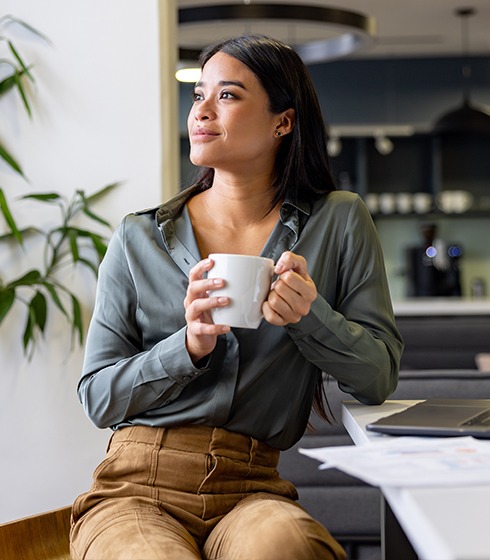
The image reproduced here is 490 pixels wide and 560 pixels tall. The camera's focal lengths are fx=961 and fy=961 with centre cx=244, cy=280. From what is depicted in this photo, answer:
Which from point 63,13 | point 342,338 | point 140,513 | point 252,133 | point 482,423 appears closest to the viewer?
point 482,423

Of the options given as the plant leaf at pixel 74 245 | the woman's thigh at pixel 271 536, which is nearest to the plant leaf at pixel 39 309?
the plant leaf at pixel 74 245

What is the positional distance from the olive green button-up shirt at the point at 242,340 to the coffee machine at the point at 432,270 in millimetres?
6927

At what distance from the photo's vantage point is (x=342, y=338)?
1.49m

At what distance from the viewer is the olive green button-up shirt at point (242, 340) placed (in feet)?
4.88

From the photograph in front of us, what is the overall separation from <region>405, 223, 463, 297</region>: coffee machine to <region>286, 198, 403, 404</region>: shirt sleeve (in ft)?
22.7

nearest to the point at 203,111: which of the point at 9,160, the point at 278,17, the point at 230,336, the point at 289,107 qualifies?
the point at 289,107

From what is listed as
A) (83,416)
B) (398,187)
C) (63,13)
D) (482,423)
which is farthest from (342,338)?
(398,187)

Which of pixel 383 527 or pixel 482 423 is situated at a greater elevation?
pixel 482 423

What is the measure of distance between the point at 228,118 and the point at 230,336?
0.38 m

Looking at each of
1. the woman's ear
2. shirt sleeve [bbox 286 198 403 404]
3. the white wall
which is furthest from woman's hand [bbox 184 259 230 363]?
the white wall

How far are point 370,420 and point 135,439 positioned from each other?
14.5 inches

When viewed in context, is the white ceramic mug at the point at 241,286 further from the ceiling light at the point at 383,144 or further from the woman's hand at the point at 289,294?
the ceiling light at the point at 383,144

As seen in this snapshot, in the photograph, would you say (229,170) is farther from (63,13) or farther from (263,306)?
(63,13)

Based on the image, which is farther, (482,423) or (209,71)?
(209,71)
